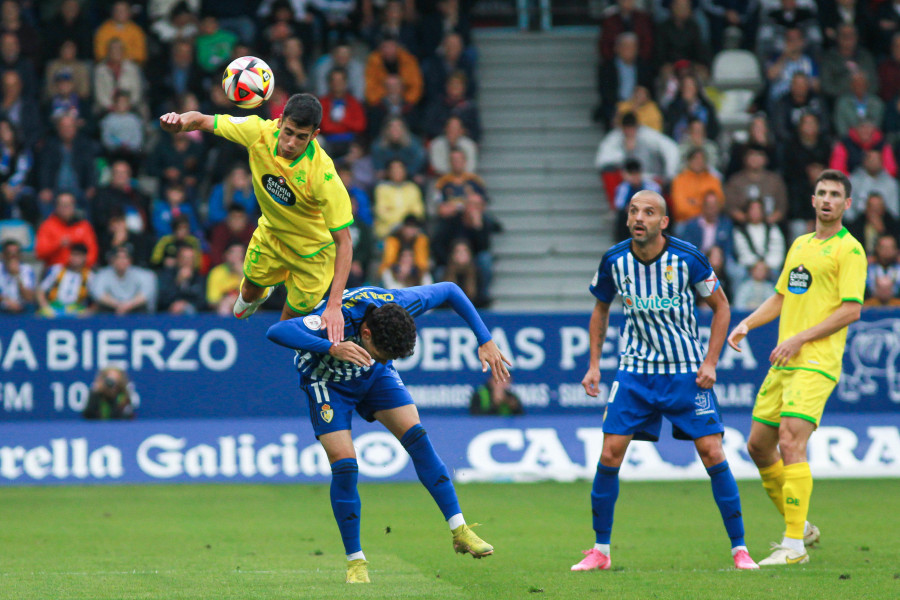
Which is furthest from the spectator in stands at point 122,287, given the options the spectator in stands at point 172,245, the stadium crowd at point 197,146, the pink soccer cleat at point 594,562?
the pink soccer cleat at point 594,562

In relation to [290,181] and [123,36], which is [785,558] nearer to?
[290,181]

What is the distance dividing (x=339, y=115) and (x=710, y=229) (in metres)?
5.73

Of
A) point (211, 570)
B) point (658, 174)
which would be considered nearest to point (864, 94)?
point (658, 174)

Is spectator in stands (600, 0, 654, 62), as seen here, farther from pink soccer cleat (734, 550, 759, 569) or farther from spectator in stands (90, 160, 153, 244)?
pink soccer cleat (734, 550, 759, 569)

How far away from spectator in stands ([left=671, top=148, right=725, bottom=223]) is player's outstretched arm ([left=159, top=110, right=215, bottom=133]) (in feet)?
31.9

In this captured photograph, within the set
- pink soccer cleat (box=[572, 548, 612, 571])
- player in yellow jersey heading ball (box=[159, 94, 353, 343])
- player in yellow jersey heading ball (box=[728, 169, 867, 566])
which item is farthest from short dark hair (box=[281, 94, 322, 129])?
pink soccer cleat (box=[572, 548, 612, 571])

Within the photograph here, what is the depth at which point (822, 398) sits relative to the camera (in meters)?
7.88

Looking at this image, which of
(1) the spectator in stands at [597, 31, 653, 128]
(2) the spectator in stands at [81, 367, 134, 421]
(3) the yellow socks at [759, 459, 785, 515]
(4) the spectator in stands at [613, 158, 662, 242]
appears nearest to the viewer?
(3) the yellow socks at [759, 459, 785, 515]

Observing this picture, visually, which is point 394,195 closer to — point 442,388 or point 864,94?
point 442,388

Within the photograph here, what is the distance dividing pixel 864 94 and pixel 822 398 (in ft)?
38.4

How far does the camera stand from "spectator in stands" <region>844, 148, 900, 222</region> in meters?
17.0

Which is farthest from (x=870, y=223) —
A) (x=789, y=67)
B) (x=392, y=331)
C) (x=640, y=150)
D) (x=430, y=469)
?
(x=392, y=331)

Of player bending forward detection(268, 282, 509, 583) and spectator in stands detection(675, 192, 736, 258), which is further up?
spectator in stands detection(675, 192, 736, 258)

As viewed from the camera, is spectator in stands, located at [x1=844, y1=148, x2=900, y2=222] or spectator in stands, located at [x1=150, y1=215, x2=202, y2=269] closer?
spectator in stands, located at [x1=150, y1=215, x2=202, y2=269]
